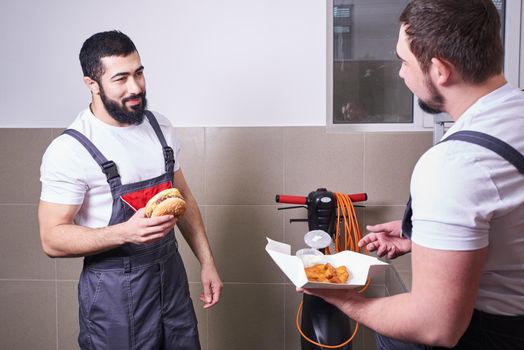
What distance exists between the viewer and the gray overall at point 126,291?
4.82 ft

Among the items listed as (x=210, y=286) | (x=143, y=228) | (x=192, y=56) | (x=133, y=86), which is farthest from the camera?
(x=192, y=56)

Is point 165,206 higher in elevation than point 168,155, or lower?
lower

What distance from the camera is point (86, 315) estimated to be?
150cm

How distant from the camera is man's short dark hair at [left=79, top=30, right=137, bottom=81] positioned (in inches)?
60.6

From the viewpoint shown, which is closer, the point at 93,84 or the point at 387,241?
the point at 387,241

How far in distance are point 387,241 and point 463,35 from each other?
2.04ft

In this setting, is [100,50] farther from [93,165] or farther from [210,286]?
[210,286]

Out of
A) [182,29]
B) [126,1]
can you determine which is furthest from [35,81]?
[182,29]

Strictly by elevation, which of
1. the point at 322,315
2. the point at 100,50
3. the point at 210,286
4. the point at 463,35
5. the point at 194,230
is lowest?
the point at 322,315

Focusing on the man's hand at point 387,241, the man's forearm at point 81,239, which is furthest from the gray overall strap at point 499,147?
the man's forearm at point 81,239

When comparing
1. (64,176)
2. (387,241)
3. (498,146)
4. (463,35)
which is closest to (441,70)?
(463,35)

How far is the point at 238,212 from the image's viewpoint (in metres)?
A: 2.23

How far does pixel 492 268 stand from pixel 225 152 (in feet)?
4.90

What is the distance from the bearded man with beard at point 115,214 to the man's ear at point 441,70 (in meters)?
0.81
